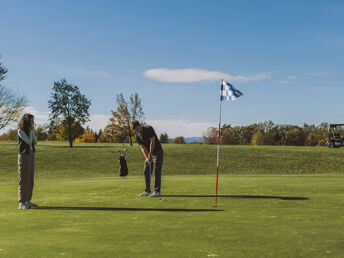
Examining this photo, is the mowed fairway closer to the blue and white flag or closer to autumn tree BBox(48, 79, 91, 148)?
the blue and white flag

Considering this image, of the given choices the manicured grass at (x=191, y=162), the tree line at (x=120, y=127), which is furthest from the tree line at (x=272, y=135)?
the manicured grass at (x=191, y=162)

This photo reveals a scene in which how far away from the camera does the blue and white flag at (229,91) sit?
37.0ft

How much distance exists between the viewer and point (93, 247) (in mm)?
5922

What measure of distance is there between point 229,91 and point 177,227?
522 centimetres

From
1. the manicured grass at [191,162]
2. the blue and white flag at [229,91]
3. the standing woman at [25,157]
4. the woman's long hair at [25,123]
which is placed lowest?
the manicured grass at [191,162]

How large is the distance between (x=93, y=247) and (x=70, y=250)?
0.35 meters

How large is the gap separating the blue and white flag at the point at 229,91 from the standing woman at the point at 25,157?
5505 millimetres

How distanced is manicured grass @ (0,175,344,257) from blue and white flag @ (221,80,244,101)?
306 cm

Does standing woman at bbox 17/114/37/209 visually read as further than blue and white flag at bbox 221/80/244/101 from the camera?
No

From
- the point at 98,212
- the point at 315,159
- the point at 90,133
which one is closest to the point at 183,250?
the point at 98,212

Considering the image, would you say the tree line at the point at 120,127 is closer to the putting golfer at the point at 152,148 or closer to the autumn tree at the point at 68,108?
the autumn tree at the point at 68,108

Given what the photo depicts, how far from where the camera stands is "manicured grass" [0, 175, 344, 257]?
5.72m

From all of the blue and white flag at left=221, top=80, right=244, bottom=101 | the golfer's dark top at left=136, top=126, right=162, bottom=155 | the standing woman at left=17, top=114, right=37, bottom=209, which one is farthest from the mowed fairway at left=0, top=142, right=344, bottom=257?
Answer: the blue and white flag at left=221, top=80, right=244, bottom=101

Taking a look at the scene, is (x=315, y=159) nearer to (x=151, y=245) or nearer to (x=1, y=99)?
(x=151, y=245)
